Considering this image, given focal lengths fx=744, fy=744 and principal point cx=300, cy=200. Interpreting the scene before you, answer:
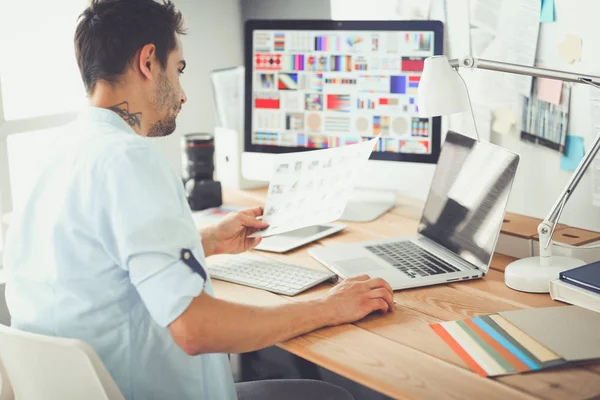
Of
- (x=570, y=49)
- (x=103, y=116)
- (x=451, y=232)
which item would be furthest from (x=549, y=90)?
(x=103, y=116)

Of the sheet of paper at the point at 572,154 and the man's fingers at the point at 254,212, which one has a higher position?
the sheet of paper at the point at 572,154

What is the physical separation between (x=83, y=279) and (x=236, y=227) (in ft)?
1.88

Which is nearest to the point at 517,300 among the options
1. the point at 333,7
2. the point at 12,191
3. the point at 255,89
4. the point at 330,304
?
the point at 330,304

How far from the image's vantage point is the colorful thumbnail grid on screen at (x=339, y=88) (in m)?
2.01

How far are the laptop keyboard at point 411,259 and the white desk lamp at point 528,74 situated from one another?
0.15 m

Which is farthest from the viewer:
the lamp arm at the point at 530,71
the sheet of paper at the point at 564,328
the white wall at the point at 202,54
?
the white wall at the point at 202,54

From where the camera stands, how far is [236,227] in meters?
1.76

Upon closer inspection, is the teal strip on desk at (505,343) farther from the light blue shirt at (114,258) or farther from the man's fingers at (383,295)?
the light blue shirt at (114,258)

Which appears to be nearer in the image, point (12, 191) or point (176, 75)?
point (176, 75)

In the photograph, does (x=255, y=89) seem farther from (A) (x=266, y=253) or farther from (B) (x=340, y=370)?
(B) (x=340, y=370)

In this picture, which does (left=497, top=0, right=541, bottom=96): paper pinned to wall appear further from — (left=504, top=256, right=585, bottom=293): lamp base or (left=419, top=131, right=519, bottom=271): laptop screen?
(left=504, top=256, right=585, bottom=293): lamp base

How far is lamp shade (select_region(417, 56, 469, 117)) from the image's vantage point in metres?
1.58

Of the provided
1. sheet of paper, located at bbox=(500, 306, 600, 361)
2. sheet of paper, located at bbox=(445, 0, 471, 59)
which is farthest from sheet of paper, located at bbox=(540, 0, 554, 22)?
sheet of paper, located at bbox=(500, 306, 600, 361)

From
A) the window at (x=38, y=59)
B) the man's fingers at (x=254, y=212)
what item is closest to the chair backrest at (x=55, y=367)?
the man's fingers at (x=254, y=212)
